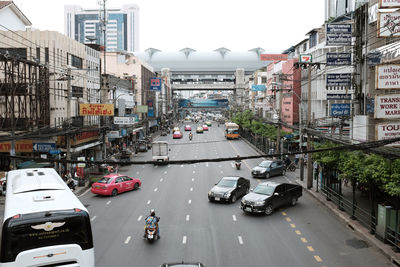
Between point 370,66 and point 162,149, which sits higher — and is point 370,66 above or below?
above

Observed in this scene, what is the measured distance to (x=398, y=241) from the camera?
15.5 m

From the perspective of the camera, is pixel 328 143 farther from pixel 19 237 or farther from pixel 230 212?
pixel 19 237

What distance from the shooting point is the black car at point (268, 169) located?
35.0 metres

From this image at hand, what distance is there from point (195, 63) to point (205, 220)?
14353 cm

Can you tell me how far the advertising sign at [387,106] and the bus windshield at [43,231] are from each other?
477 inches

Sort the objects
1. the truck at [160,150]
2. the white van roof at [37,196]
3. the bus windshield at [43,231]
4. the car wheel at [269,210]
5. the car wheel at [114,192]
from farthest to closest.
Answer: the truck at [160,150] < the car wheel at [114,192] < the car wheel at [269,210] < the white van roof at [37,196] < the bus windshield at [43,231]

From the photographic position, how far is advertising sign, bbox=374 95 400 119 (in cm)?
1636

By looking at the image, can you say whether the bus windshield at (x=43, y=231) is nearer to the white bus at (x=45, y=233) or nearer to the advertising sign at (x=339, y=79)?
the white bus at (x=45, y=233)

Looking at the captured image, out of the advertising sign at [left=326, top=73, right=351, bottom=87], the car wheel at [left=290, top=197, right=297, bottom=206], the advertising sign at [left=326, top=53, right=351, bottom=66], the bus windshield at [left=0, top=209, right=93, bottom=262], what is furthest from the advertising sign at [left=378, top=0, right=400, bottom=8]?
the bus windshield at [left=0, top=209, right=93, bottom=262]

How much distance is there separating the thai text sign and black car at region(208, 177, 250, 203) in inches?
453

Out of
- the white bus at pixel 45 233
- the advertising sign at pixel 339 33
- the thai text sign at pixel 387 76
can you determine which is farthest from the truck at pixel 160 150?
the white bus at pixel 45 233

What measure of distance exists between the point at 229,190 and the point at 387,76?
11.9 m

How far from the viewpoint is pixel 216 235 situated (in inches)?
711

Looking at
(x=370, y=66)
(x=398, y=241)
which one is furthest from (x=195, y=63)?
(x=398, y=241)
